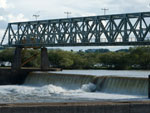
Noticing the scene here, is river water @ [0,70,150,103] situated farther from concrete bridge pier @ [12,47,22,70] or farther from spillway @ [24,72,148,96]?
concrete bridge pier @ [12,47,22,70]

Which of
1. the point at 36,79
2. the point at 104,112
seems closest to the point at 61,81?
the point at 36,79

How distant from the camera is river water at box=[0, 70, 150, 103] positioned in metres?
53.5

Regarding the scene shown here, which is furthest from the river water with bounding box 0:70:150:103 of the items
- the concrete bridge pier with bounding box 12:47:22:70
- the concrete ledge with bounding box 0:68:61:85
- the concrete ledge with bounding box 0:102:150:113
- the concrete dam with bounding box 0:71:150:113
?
the concrete ledge with bounding box 0:102:150:113

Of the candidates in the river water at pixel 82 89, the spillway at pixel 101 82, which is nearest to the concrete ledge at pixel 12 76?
the spillway at pixel 101 82

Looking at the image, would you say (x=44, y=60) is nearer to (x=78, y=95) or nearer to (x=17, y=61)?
(x=17, y=61)

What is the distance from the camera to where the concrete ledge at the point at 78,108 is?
3059 cm

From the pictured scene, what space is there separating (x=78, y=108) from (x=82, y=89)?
31.3 metres

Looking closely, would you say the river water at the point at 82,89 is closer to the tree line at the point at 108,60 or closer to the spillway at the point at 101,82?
→ the spillway at the point at 101,82

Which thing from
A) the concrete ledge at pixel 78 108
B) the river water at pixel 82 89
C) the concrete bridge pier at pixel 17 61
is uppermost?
the concrete bridge pier at pixel 17 61

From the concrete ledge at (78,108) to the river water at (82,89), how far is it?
54.1 ft

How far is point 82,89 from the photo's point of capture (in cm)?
6284

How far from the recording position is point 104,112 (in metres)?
32.0

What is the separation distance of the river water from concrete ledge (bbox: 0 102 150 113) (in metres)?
16.5

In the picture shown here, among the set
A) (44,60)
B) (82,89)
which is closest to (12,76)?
(44,60)
